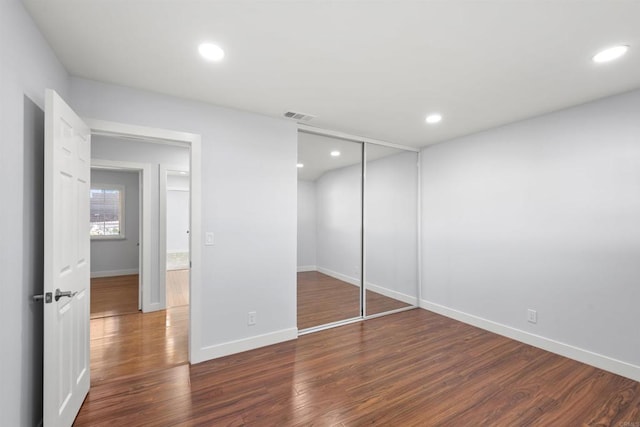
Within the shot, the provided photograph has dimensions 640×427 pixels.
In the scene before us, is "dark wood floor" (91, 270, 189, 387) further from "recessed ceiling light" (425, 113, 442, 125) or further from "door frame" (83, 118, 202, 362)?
"recessed ceiling light" (425, 113, 442, 125)

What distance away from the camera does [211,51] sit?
1.92m

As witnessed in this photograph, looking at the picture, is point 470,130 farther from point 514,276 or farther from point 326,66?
point 326,66

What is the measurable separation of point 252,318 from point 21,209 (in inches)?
80.6

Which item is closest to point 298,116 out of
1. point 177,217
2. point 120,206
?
point 120,206

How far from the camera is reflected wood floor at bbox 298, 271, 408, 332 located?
381 cm

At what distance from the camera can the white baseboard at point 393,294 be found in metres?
4.18

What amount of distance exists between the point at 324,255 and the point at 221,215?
5.35 ft

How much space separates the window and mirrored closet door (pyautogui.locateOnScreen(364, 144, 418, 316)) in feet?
19.4

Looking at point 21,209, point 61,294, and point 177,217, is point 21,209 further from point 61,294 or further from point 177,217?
point 177,217

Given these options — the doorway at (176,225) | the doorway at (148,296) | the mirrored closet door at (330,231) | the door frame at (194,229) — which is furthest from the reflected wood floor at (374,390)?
the doorway at (176,225)

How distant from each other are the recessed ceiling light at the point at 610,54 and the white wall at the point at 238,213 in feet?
8.35

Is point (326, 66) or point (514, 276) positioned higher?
point (326, 66)

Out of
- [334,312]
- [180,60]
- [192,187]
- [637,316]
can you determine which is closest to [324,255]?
→ [334,312]

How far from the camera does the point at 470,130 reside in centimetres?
360
